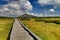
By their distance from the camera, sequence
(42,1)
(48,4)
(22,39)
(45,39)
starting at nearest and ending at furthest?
(22,39), (45,39), (42,1), (48,4)

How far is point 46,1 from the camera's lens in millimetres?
29734

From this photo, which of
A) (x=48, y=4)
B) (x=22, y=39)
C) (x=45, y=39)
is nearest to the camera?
(x=22, y=39)

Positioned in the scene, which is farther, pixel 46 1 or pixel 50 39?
pixel 46 1

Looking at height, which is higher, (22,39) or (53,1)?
(53,1)

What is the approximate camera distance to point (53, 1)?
1188 inches

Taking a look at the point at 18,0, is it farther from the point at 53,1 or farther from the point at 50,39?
the point at 50,39

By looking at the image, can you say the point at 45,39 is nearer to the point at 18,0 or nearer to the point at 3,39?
the point at 3,39

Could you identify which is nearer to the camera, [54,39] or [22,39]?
[22,39]

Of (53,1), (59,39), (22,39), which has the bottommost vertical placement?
(59,39)

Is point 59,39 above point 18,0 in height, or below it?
below

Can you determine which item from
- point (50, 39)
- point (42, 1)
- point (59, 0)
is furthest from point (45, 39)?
point (59, 0)

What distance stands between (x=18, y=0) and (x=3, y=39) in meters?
9.56

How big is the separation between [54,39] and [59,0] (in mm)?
10171

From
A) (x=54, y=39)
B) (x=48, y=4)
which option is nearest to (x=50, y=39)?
(x=54, y=39)
